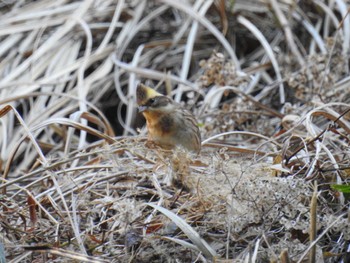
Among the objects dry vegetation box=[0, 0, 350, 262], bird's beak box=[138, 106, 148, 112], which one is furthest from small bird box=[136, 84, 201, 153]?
dry vegetation box=[0, 0, 350, 262]

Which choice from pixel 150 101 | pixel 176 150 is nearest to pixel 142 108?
pixel 150 101

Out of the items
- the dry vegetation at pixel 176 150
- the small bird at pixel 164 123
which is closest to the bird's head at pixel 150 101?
the small bird at pixel 164 123

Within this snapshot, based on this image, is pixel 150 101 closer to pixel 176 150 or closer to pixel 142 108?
pixel 142 108

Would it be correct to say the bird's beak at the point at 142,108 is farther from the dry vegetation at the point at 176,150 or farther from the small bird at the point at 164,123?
the dry vegetation at the point at 176,150

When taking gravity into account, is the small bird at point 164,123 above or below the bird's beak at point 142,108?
below

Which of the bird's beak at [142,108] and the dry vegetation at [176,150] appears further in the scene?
the bird's beak at [142,108]

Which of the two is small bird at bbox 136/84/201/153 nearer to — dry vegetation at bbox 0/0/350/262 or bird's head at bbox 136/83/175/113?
bird's head at bbox 136/83/175/113

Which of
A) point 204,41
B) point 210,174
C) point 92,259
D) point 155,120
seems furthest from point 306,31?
point 92,259
